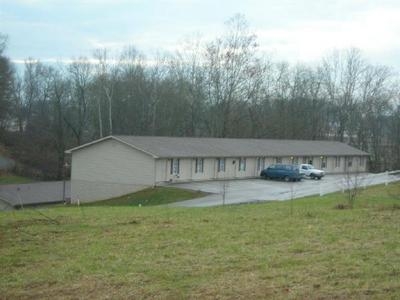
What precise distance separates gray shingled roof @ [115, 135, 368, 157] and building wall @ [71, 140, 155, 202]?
1088mm

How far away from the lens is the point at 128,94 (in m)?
78.4

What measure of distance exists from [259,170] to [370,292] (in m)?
49.0

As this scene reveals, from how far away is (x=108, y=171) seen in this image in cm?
4738

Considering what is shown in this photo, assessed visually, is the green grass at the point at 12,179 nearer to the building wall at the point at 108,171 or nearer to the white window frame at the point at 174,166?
the building wall at the point at 108,171

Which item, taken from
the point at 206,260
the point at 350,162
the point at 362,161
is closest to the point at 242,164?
the point at 350,162

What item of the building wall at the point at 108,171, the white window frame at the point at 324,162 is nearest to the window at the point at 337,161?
the white window frame at the point at 324,162

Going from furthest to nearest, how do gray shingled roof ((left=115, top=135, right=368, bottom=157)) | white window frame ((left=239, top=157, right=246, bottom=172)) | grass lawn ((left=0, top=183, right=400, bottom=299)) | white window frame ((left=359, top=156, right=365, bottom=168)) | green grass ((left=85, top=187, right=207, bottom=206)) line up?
white window frame ((left=359, top=156, right=365, bottom=168)), white window frame ((left=239, top=157, right=246, bottom=172)), gray shingled roof ((left=115, top=135, right=368, bottom=157)), green grass ((left=85, top=187, right=207, bottom=206)), grass lawn ((left=0, top=183, right=400, bottom=299))

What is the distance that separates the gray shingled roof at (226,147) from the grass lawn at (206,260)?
105ft

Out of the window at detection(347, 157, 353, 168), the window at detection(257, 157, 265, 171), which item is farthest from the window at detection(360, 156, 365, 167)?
the window at detection(257, 157, 265, 171)

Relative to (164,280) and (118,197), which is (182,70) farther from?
(164,280)

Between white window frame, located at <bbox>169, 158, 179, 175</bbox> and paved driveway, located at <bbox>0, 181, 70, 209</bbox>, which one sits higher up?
white window frame, located at <bbox>169, 158, 179, 175</bbox>

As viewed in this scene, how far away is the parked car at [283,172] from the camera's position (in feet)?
169

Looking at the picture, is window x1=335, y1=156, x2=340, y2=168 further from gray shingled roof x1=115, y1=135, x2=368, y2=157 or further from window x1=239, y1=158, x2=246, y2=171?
window x1=239, y1=158, x2=246, y2=171

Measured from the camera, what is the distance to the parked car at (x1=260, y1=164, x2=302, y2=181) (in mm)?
51469
